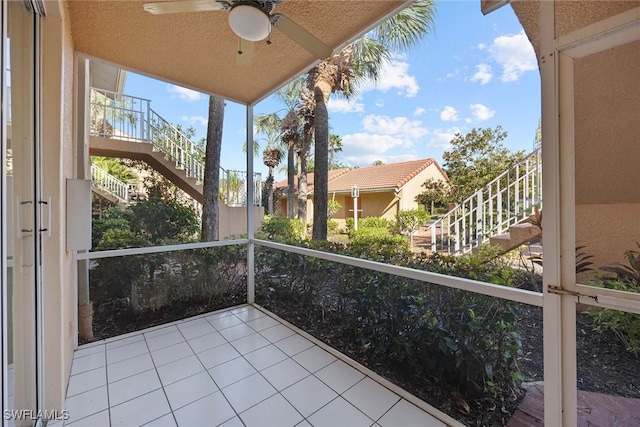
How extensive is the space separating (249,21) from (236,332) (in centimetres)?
275

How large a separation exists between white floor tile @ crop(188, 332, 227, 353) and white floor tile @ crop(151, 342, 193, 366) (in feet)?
0.18

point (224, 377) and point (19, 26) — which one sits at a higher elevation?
point (19, 26)

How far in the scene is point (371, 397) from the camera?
6.12 feet

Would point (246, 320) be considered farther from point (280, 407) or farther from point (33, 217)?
point (33, 217)

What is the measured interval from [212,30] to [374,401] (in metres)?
2.96

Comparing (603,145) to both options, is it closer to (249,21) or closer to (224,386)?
(249,21)

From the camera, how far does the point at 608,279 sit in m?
1.16

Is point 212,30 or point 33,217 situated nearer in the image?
point 33,217

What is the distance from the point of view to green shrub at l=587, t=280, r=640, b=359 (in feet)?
3.93

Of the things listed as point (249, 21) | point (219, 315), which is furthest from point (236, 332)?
point (249, 21)

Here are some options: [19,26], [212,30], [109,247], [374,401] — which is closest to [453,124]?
[212,30]

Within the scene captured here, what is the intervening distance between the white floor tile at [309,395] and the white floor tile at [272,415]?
2.0 inches

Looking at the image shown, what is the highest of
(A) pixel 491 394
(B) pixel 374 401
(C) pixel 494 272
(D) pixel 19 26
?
(D) pixel 19 26

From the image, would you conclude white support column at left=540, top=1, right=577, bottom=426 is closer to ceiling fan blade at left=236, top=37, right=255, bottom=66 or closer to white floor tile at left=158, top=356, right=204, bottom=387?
ceiling fan blade at left=236, top=37, right=255, bottom=66
